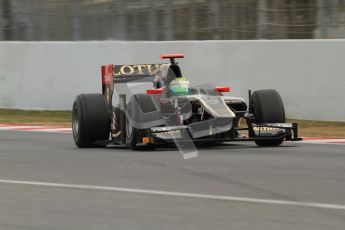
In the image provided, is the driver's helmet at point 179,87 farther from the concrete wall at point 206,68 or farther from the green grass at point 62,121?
the concrete wall at point 206,68

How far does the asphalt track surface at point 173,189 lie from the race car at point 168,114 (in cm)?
23

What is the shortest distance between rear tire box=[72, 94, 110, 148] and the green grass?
3.75m

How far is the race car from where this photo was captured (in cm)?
1132

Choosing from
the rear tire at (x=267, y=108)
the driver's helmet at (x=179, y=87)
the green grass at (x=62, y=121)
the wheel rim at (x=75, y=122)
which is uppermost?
the driver's helmet at (x=179, y=87)

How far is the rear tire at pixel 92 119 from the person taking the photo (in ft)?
40.4

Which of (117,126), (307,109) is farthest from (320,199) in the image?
(307,109)

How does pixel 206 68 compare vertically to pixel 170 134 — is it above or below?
above

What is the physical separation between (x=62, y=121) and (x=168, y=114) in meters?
6.99

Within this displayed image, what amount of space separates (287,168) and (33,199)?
304 cm

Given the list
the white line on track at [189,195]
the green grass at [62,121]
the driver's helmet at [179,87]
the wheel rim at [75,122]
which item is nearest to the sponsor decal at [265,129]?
the driver's helmet at [179,87]

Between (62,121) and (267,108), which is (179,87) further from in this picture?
(62,121)

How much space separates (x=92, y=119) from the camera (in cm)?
1238

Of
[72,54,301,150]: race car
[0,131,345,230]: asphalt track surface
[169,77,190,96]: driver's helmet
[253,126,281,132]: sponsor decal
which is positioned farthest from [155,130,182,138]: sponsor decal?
[253,126,281,132]: sponsor decal

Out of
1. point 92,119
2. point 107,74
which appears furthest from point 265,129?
point 107,74
